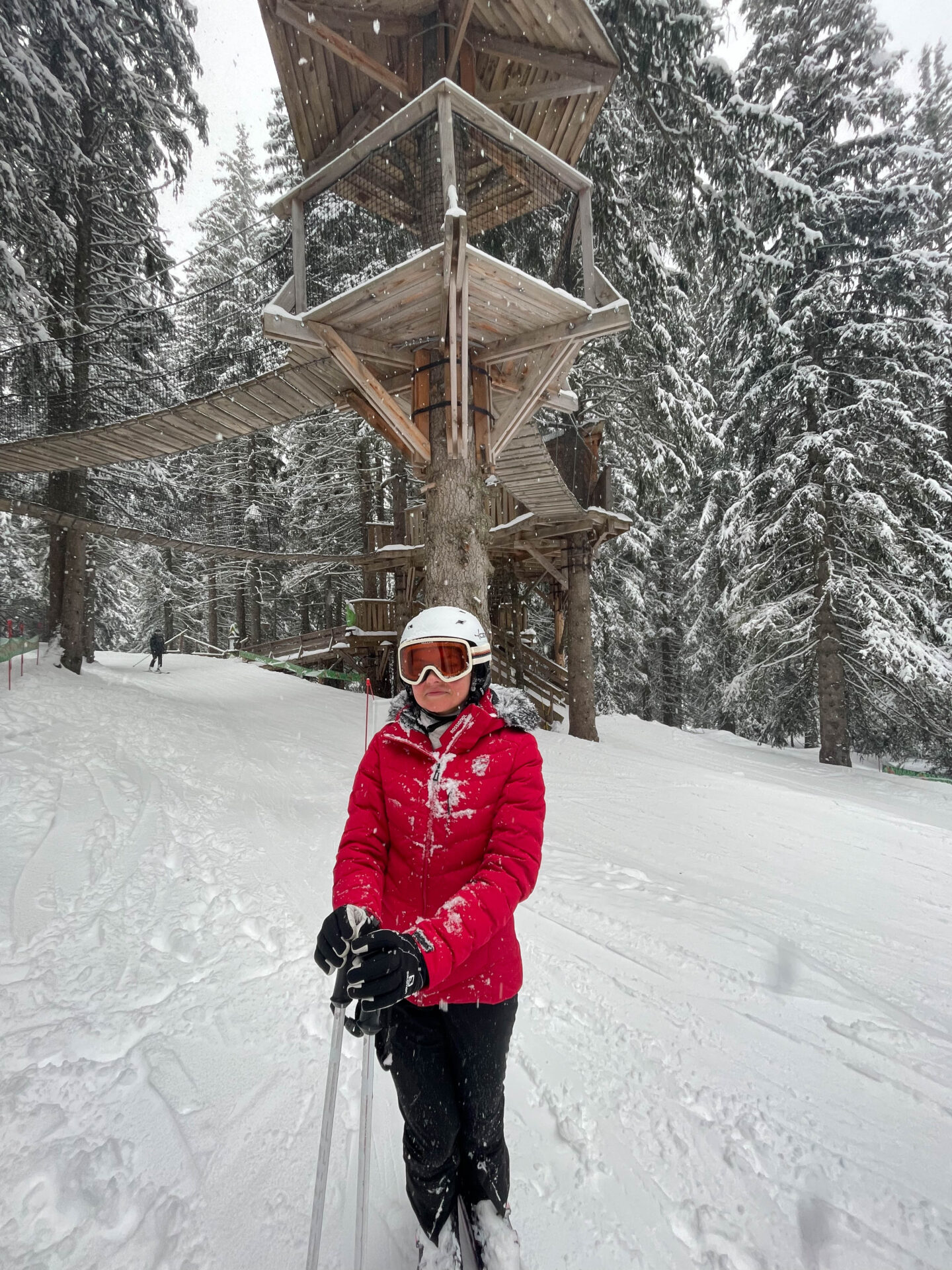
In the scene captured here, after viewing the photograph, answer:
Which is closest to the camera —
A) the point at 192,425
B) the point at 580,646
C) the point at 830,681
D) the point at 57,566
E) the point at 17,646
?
the point at 192,425

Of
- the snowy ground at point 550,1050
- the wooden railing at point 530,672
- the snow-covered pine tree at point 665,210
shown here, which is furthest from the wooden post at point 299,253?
the wooden railing at point 530,672

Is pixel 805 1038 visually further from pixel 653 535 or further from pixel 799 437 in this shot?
pixel 653 535

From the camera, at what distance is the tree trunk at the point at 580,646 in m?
11.6

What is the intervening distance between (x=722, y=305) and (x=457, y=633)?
54.6 ft

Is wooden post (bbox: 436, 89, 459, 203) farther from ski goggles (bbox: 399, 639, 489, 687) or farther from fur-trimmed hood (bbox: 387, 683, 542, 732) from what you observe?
fur-trimmed hood (bbox: 387, 683, 542, 732)

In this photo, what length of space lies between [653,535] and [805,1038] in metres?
16.8

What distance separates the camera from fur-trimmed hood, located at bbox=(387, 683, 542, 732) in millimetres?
1928

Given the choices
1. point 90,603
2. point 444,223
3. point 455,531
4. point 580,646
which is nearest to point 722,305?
point 580,646

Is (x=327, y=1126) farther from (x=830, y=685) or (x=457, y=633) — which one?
(x=830, y=685)

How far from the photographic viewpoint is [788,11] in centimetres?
1242

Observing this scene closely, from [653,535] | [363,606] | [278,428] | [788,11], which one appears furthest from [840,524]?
[278,428]

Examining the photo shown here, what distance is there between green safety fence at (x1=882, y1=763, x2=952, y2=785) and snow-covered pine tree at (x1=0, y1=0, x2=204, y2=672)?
18320mm

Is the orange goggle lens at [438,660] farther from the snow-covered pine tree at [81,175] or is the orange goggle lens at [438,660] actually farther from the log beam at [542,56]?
the snow-covered pine tree at [81,175]

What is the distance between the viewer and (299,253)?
5.80m
